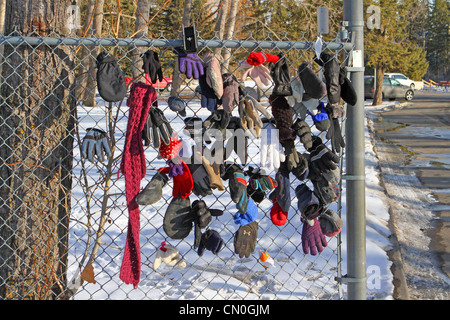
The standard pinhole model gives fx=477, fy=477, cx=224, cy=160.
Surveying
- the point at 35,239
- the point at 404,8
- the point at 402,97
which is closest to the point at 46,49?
the point at 35,239

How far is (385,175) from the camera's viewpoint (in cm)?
877

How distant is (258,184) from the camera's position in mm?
2781

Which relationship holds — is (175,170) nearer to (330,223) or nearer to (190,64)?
(190,64)

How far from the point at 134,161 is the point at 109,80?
45 centimetres

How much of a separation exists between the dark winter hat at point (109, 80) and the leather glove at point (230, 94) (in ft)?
1.78

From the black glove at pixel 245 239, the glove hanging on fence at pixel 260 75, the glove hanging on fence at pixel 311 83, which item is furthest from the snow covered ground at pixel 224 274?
the glove hanging on fence at pixel 311 83

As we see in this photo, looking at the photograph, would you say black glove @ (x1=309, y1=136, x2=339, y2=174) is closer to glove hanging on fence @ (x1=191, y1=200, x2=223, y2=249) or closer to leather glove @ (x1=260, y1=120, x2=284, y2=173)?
leather glove @ (x1=260, y1=120, x2=284, y2=173)

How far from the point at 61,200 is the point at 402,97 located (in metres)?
29.0

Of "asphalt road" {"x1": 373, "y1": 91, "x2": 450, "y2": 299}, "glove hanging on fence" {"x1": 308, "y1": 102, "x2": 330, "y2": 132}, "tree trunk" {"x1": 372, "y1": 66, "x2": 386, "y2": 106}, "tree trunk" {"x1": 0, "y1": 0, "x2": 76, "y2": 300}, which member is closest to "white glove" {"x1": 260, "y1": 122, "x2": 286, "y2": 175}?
"glove hanging on fence" {"x1": 308, "y1": 102, "x2": 330, "y2": 132}

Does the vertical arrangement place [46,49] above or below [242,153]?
above

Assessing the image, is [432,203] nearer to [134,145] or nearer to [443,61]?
[134,145]

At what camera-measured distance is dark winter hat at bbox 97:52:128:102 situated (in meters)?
2.52

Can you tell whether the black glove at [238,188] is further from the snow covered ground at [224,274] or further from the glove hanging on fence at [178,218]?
the snow covered ground at [224,274]

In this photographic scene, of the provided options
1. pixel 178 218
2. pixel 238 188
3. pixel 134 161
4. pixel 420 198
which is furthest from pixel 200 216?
pixel 420 198
